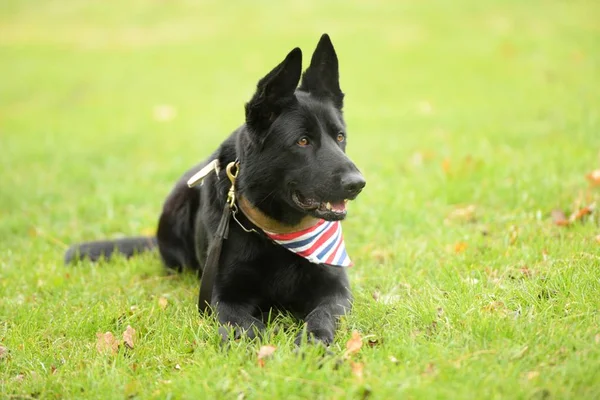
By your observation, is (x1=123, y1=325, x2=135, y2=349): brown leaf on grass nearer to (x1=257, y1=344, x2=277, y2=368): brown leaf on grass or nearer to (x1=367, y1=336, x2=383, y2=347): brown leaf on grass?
(x1=257, y1=344, x2=277, y2=368): brown leaf on grass

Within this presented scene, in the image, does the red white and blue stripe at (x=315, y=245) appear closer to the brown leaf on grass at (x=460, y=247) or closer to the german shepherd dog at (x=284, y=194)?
the german shepherd dog at (x=284, y=194)

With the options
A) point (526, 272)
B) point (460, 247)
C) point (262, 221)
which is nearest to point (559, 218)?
point (460, 247)

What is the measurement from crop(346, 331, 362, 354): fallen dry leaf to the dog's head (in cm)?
65

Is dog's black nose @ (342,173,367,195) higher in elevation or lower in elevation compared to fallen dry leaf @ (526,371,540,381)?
higher

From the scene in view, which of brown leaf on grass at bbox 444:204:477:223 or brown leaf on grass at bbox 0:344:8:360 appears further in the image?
brown leaf on grass at bbox 444:204:477:223

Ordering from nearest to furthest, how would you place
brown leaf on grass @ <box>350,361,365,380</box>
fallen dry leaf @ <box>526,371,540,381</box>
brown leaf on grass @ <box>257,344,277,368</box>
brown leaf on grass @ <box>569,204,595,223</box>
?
fallen dry leaf @ <box>526,371,540,381</box>
brown leaf on grass @ <box>350,361,365,380</box>
brown leaf on grass @ <box>257,344,277,368</box>
brown leaf on grass @ <box>569,204,595,223</box>

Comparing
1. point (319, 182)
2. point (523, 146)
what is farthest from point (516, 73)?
point (319, 182)

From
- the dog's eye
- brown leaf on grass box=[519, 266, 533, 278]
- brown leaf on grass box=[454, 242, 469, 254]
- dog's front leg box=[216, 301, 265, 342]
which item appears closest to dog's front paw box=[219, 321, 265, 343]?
dog's front leg box=[216, 301, 265, 342]

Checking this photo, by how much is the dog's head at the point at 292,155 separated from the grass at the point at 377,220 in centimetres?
68

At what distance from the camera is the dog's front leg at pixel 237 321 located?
305cm

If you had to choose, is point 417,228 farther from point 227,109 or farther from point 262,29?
point 262,29

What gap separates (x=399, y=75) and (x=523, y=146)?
6116 millimetres

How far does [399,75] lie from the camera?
12.9 metres

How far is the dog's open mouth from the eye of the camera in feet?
10.5
